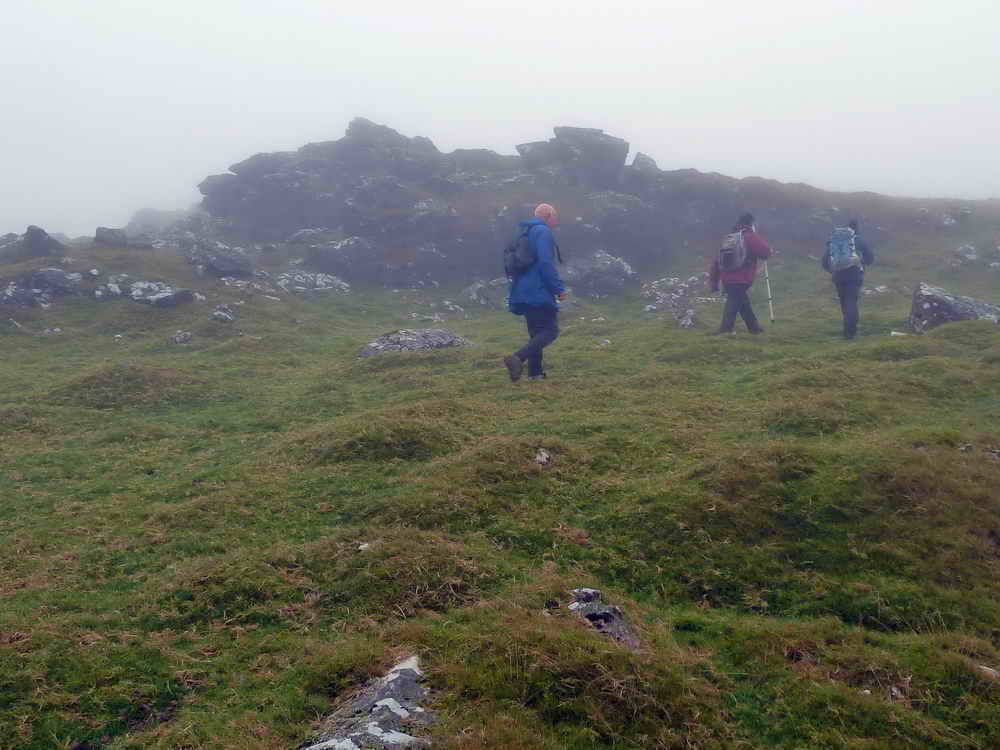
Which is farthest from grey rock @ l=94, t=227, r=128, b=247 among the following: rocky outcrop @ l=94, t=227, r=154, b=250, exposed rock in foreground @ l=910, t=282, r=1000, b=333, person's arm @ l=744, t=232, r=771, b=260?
exposed rock in foreground @ l=910, t=282, r=1000, b=333

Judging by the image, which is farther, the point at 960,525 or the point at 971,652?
the point at 960,525

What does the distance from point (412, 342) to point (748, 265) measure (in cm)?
1197

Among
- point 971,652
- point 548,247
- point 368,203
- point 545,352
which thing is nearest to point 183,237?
point 368,203

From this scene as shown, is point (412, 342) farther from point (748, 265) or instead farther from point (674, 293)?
point (674, 293)

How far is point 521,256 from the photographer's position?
15883mm

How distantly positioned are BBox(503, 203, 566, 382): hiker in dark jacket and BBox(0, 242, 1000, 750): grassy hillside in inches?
45.4

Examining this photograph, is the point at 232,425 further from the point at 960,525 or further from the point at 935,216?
the point at 935,216

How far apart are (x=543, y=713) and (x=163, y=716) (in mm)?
3099

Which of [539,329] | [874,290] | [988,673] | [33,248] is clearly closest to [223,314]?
[33,248]

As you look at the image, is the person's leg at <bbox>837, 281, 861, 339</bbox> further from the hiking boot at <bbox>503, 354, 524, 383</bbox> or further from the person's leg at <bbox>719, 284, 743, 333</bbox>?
the hiking boot at <bbox>503, 354, 524, 383</bbox>

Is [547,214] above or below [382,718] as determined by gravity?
above

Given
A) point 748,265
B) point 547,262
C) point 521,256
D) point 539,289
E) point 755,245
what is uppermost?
point 755,245

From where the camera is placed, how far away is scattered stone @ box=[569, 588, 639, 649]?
6008 mm

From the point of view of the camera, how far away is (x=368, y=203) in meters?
51.8
